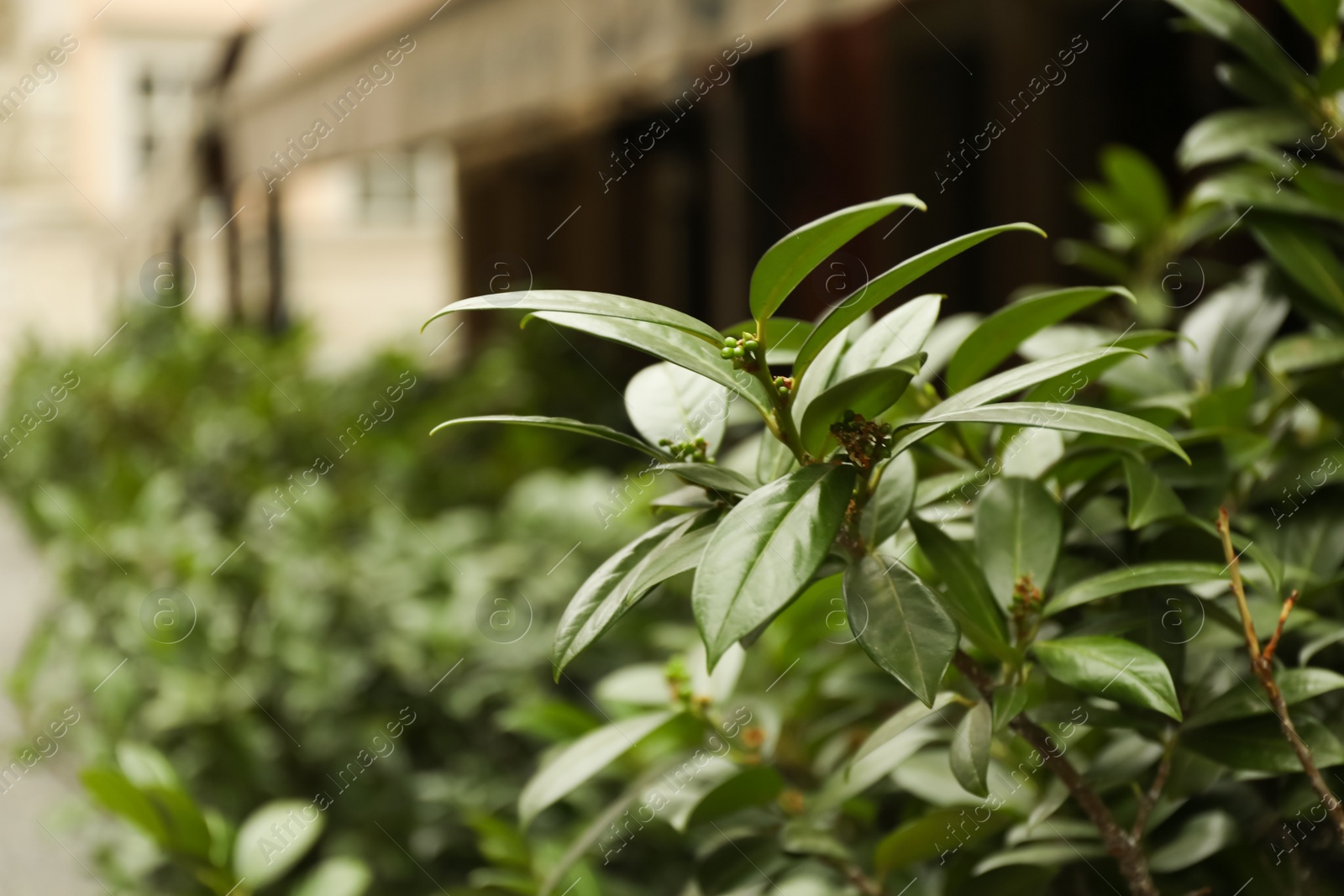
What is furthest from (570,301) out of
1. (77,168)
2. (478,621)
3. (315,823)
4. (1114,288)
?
(77,168)

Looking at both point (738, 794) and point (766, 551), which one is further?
point (738, 794)

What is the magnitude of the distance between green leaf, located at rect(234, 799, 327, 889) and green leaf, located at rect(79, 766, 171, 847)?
13 centimetres

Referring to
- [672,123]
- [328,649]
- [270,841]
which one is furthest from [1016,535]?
[672,123]

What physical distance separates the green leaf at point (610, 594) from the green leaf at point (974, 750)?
9.1 inches

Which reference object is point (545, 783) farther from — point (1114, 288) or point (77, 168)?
point (77, 168)

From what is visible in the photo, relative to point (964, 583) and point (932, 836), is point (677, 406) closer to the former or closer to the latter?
point (964, 583)

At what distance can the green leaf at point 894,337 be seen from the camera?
803 millimetres

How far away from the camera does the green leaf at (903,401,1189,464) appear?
625 millimetres

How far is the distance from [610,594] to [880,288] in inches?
10.0

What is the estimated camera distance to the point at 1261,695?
32.6 inches

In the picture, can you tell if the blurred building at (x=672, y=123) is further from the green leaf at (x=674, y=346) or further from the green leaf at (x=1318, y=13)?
the green leaf at (x=674, y=346)

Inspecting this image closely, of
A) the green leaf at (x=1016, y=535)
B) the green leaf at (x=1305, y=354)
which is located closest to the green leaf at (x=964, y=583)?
the green leaf at (x=1016, y=535)

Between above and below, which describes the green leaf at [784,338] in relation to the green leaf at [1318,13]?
below

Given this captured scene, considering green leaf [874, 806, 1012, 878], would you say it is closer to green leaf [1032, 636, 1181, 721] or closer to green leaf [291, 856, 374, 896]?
green leaf [1032, 636, 1181, 721]
